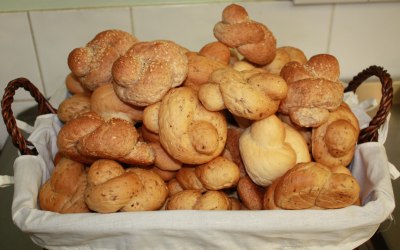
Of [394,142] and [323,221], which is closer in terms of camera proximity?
[323,221]

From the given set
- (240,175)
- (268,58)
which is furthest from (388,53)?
(240,175)

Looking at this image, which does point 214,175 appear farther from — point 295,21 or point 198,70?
point 295,21

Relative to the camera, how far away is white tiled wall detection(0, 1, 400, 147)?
1.06 metres

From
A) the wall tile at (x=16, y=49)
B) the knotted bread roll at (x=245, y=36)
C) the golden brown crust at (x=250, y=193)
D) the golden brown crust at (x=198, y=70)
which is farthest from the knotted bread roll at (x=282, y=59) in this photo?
the wall tile at (x=16, y=49)

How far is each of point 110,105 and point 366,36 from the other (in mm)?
811

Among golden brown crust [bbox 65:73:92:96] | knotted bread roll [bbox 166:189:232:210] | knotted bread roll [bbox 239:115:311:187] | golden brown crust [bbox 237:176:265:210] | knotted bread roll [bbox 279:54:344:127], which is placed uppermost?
knotted bread roll [bbox 279:54:344:127]

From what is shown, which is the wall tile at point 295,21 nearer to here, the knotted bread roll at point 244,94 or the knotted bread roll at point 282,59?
the knotted bread roll at point 282,59

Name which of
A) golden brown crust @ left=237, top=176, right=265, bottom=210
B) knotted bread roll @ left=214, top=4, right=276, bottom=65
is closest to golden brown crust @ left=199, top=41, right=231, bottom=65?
knotted bread roll @ left=214, top=4, right=276, bottom=65

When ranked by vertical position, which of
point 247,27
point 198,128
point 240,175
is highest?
point 247,27

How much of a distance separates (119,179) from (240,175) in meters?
0.22

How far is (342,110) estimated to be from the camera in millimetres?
705

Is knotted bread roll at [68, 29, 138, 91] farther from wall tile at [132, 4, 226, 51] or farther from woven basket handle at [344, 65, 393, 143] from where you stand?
woven basket handle at [344, 65, 393, 143]

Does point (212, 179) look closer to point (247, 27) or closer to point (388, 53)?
point (247, 27)

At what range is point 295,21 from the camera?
3.58 ft
